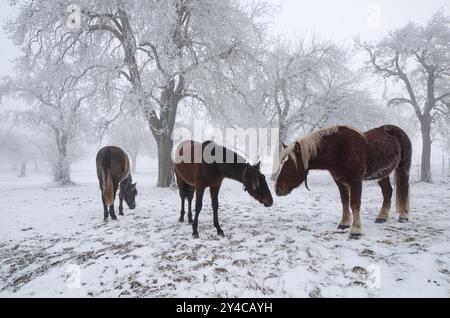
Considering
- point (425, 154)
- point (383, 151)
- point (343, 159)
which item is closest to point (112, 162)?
point (343, 159)

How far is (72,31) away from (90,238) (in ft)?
31.6

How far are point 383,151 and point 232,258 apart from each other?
337 centimetres

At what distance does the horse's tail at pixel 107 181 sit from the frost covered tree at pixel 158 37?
464cm

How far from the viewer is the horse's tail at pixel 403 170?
16.4ft

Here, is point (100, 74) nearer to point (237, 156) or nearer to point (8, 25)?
point (8, 25)

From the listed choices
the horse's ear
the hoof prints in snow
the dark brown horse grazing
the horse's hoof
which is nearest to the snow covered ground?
the hoof prints in snow

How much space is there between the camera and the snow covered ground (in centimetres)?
272

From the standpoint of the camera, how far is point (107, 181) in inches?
231

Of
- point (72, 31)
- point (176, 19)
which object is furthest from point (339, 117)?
point (72, 31)

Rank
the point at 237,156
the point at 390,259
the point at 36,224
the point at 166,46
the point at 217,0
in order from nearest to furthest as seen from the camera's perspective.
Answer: the point at 390,259 → the point at 237,156 → the point at 36,224 → the point at 166,46 → the point at 217,0

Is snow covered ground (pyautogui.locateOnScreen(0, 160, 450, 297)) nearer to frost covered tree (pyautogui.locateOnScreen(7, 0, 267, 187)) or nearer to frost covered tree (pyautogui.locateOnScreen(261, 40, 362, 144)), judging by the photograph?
frost covered tree (pyautogui.locateOnScreen(7, 0, 267, 187))

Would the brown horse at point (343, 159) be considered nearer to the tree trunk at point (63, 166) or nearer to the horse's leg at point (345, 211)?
the horse's leg at point (345, 211)

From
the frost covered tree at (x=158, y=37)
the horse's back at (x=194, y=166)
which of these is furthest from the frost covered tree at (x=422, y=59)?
A: the horse's back at (x=194, y=166)

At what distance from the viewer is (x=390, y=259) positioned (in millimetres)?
3236
